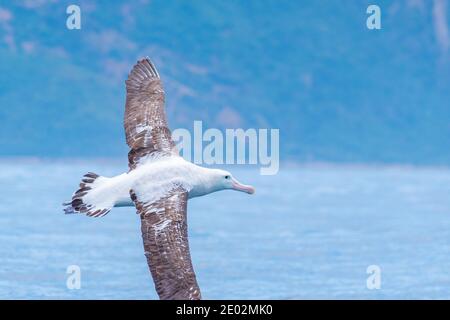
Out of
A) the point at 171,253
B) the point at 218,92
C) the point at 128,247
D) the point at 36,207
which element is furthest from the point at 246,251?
the point at 218,92

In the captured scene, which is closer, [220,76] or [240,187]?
[240,187]

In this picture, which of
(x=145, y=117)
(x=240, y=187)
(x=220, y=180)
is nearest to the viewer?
(x=220, y=180)

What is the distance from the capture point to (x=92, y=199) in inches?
477

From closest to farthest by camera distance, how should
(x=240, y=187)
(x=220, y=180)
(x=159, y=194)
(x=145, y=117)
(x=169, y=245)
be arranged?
1. (x=169, y=245)
2. (x=159, y=194)
3. (x=220, y=180)
4. (x=240, y=187)
5. (x=145, y=117)

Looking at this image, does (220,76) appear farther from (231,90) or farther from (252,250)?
(252,250)

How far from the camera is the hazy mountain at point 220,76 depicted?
168125 millimetres

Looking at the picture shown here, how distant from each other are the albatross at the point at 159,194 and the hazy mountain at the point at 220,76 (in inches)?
5837

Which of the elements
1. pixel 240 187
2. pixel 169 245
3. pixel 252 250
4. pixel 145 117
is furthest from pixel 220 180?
pixel 252 250

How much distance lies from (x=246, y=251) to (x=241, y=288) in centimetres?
929

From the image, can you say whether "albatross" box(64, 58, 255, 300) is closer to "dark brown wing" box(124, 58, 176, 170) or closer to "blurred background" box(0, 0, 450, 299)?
"dark brown wing" box(124, 58, 176, 170)


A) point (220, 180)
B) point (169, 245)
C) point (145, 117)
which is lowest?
point (169, 245)

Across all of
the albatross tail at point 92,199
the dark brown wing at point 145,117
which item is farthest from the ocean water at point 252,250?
the albatross tail at point 92,199

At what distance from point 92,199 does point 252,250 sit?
1925cm

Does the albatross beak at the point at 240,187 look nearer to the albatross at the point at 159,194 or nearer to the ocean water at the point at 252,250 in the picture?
the albatross at the point at 159,194
